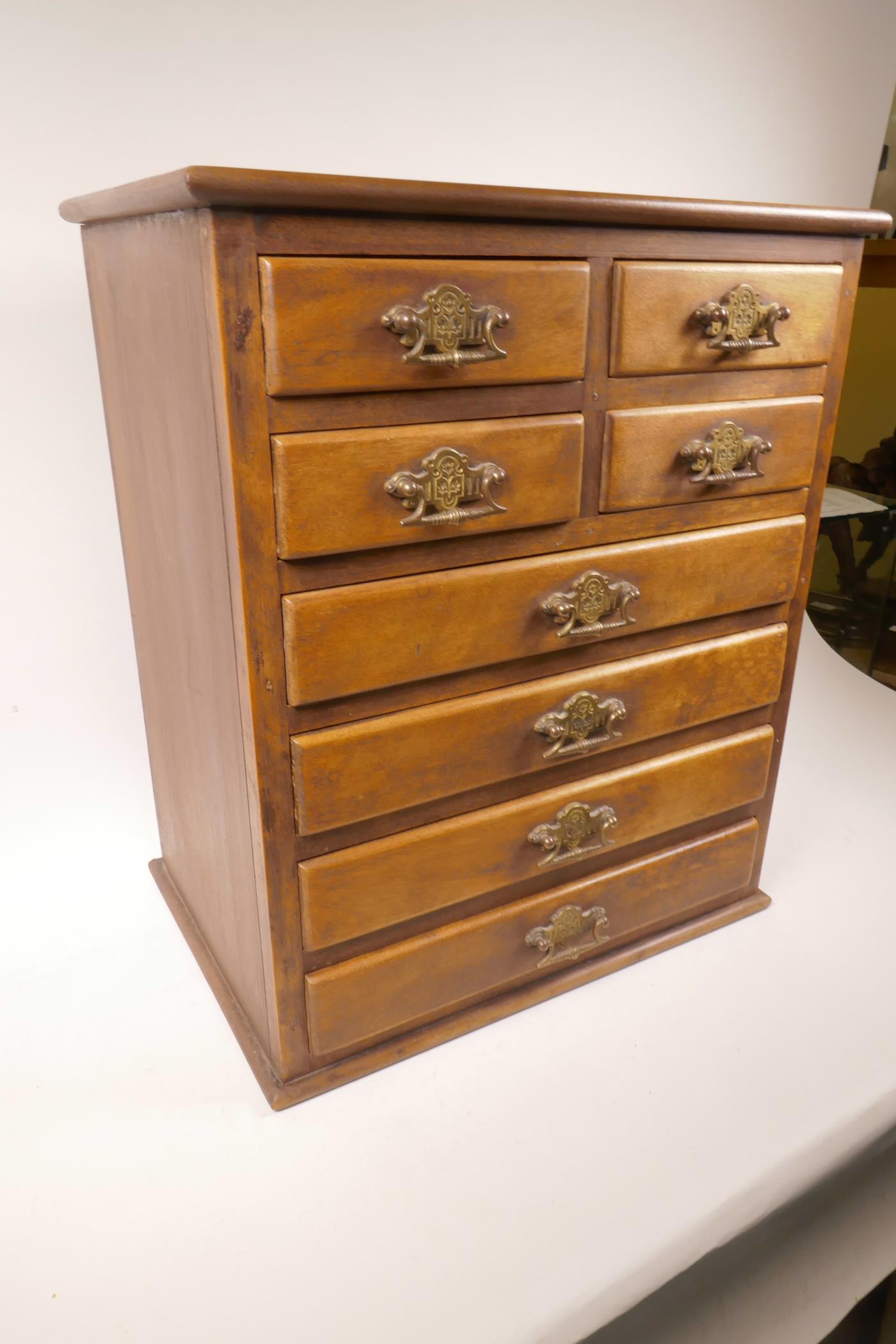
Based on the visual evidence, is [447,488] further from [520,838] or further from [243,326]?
[520,838]

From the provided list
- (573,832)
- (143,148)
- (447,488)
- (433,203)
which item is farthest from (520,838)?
(143,148)

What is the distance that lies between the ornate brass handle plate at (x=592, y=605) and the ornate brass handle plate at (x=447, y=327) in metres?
0.30

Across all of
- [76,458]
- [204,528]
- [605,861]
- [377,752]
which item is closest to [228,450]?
[204,528]

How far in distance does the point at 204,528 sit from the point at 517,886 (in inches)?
25.0

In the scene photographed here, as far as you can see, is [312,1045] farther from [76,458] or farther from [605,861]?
[76,458]

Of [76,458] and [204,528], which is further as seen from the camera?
[76,458]

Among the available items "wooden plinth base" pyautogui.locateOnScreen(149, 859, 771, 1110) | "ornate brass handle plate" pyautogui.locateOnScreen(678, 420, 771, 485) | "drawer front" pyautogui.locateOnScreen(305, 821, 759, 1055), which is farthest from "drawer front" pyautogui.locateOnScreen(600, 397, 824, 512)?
"wooden plinth base" pyautogui.locateOnScreen(149, 859, 771, 1110)

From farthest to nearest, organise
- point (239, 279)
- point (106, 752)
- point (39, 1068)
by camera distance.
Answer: point (106, 752) → point (39, 1068) → point (239, 279)

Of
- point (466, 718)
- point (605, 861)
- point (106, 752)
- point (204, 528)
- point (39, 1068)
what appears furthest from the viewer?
point (106, 752)

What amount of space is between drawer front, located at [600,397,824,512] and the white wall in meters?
0.74

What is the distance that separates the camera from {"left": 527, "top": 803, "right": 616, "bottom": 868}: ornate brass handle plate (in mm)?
1351

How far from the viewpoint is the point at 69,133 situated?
1.38 metres

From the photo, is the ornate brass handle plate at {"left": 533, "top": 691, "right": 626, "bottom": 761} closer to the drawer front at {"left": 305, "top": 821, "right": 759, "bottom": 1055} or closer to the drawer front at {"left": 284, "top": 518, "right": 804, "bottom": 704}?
the drawer front at {"left": 284, "top": 518, "right": 804, "bottom": 704}

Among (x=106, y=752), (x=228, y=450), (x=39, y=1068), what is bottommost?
(x=39, y=1068)
